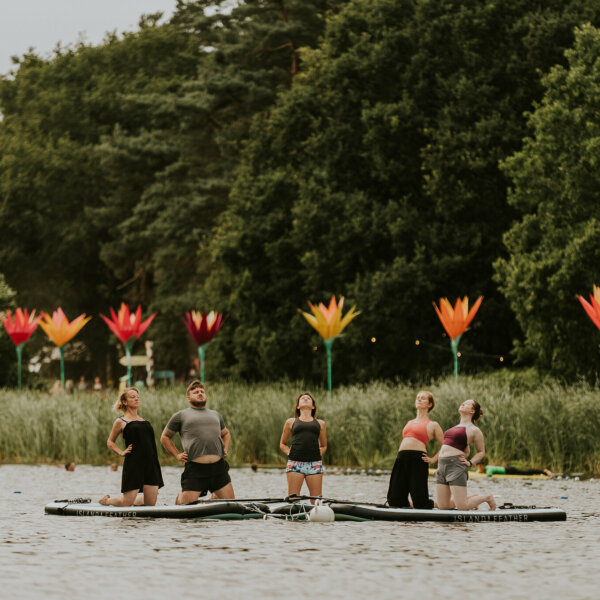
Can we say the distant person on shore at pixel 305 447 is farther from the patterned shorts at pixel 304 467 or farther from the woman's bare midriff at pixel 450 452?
the woman's bare midriff at pixel 450 452

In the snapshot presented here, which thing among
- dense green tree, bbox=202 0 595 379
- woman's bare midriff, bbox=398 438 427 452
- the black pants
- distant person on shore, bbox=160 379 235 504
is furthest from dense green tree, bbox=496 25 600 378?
distant person on shore, bbox=160 379 235 504

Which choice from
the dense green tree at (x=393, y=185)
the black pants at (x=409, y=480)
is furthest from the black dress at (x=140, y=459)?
the dense green tree at (x=393, y=185)

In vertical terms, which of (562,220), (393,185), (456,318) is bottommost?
(456,318)

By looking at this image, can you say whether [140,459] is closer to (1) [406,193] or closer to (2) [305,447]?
(2) [305,447]

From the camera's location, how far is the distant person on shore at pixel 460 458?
13.3 metres

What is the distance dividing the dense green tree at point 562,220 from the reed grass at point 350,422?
24.7 ft

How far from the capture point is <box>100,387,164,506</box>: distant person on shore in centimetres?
1412

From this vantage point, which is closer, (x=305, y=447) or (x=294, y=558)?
(x=294, y=558)

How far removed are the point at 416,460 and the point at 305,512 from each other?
4.00ft

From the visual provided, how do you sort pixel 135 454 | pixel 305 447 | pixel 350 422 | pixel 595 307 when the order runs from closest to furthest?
1. pixel 135 454
2. pixel 305 447
3. pixel 350 422
4. pixel 595 307

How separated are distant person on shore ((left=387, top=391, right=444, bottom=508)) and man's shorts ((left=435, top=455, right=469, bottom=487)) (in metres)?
0.16

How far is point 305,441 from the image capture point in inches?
564

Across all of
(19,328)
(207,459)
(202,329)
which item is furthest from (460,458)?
(19,328)

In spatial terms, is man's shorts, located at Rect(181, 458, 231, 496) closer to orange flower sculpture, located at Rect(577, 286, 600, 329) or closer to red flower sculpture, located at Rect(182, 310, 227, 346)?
orange flower sculpture, located at Rect(577, 286, 600, 329)
